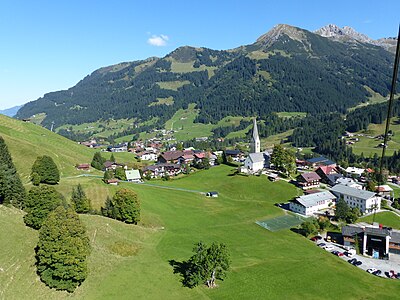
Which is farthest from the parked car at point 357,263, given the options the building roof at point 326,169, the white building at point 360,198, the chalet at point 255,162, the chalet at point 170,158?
the chalet at point 170,158

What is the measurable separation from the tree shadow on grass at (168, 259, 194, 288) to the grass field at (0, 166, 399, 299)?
818 millimetres

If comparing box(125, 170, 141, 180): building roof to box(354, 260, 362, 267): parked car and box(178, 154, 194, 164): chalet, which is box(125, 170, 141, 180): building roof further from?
box(354, 260, 362, 267): parked car

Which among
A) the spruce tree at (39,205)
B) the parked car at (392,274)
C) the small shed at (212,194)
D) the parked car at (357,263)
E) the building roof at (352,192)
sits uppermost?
the spruce tree at (39,205)

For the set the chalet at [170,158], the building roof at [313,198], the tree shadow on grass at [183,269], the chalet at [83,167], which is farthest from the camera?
the chalet at [170,158]

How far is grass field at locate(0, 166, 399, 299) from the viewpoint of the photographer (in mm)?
44594

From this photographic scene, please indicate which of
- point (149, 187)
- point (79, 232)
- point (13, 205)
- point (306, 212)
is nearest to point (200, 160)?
point (149, 187)

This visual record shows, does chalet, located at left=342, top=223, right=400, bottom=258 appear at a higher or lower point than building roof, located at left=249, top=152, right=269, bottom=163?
lower

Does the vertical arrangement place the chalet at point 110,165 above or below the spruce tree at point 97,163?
below

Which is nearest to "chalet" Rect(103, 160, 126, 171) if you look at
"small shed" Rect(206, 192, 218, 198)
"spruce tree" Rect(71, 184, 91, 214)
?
"small shed" Rect(206, 192, 218, 198)

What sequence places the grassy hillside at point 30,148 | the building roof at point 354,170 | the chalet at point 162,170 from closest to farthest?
the grassy hillside at point 30,148 < the building roof at point 354,170 < the chalet at point 162,170

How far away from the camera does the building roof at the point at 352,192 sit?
296 feet

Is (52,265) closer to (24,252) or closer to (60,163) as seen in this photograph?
(24,252)

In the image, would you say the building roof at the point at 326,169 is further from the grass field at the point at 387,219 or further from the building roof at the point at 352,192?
the grass field at the point at 387,219

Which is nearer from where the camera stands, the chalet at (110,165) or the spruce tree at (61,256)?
the spruce tree at (61,256)
